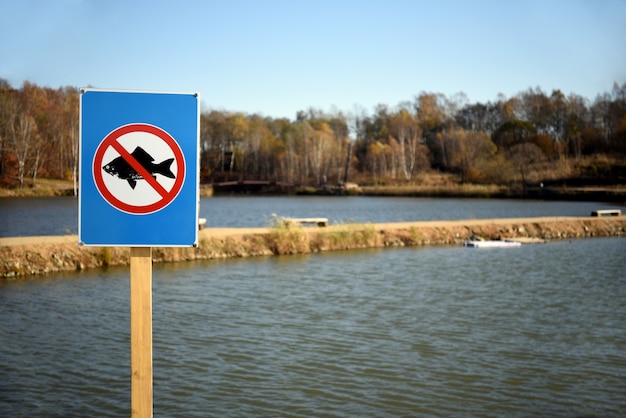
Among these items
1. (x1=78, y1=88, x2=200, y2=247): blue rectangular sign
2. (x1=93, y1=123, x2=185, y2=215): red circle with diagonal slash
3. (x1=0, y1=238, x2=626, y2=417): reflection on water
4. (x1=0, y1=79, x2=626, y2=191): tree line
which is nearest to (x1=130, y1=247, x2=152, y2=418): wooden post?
(x1=78, y1=88, x2=200, y2=247): blue rectangular sign

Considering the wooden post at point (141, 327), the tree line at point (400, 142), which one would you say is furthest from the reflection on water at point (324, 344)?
the tree line at point (400, 142)

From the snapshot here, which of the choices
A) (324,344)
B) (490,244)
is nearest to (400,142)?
(490,244)

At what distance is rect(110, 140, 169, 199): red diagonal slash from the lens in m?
3.88

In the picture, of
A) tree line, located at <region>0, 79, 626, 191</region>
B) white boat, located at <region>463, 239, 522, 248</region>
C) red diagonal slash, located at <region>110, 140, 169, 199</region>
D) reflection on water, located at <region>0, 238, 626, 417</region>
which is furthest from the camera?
tree line, located at <region>0, 79, 626, 191</region>

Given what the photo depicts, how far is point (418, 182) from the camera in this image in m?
102

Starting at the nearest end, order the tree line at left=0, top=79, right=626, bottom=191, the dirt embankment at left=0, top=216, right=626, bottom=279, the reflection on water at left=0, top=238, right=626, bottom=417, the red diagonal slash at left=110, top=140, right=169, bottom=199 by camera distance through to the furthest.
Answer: the red diagonal slash at left=110, top=140, right=169, bottom=199 → the reflection on water at left=0, top=238, right=626, bottom=417 → the dirt embankment at left=0, top=216, right=626, bottom=279 → the tree line at left=0, top=79, right=626, bottom=191

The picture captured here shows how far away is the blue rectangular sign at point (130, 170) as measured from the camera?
3910 millimetres

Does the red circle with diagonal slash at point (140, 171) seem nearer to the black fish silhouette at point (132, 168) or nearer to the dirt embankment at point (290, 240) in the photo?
the black fish silhouette at point (132, 168)

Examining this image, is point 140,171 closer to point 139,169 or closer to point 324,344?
point 139,169

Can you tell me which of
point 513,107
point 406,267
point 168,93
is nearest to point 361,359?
point 168,93

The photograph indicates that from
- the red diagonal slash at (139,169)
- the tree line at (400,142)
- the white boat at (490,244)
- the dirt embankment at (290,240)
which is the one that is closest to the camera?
the red diagonal slash at (139,169)

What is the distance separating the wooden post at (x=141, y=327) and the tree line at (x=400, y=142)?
269 ft

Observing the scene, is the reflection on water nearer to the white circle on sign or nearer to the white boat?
the white circle on sign

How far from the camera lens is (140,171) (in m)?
3.89
